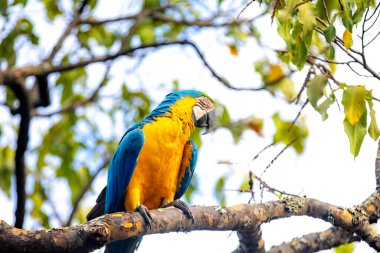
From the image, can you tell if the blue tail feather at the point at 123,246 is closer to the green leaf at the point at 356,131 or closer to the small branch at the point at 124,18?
the green leaf at the point at 356,131

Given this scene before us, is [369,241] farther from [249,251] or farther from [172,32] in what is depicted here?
[172,32]

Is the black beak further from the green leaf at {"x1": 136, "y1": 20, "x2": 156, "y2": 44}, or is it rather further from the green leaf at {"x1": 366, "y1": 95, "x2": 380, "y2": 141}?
the green leaf at {"x1": 136, "y1": 20, "x2": 156, "y2": 44}

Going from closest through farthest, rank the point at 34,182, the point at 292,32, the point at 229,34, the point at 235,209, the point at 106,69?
the point at 292,32 → the point at 235,209 → the point at 106,69 → the point at 229,34 → the point at 34,182

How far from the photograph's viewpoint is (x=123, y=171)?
128 inches

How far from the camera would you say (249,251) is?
2.77 meters

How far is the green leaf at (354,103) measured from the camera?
2121 millimetres

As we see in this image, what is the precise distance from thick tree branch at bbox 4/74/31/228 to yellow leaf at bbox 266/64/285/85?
6.18ft

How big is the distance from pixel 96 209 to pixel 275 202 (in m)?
0.99

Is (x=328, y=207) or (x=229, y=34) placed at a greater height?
(x=229, y=34)

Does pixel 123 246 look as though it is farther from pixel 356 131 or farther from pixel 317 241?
pixel 356 131

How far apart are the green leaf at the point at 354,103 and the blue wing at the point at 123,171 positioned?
136 centimetres

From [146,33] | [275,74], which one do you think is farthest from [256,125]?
[146,33]

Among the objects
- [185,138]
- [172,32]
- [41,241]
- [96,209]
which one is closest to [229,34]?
[172,32]

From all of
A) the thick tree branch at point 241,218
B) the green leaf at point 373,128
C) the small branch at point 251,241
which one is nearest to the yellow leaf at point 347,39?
the green leaf at point 373,128
